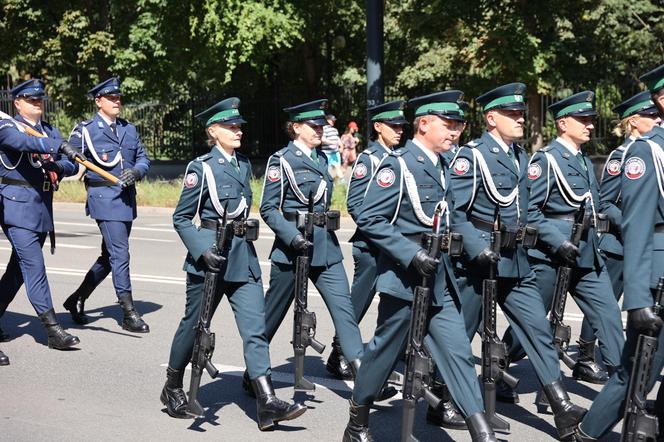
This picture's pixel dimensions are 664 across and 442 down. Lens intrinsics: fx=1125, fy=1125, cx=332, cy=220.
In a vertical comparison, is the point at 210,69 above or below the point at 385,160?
above

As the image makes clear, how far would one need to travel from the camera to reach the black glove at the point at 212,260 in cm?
636

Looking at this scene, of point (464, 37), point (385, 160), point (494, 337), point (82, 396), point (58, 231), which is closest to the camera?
point (385, 160)

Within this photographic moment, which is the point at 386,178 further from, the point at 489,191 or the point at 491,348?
the point at 491,348

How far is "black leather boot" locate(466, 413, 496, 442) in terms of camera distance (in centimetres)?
531

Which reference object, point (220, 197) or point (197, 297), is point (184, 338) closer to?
point (197, 297)

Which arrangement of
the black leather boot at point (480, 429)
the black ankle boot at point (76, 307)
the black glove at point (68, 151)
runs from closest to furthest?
the black leather boot at point (480, 429)
the black glove at point (68, 151)
the black ankle boot at point (76, 307)

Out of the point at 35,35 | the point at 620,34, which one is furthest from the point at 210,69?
the point at 620,34

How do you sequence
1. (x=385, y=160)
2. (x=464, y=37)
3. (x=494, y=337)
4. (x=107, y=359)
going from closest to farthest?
(x=385, y=160) < (x=494, y=337) < (x=107, y=359) < (x=464, y=37)

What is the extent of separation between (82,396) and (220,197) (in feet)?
5.45

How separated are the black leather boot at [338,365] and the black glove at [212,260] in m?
1.56

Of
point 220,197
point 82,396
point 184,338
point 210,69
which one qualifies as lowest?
point 82,396

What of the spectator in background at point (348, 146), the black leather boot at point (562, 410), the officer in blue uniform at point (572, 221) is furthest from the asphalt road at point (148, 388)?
the spectator in background at point (348, 146)

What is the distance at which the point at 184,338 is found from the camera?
6.58m

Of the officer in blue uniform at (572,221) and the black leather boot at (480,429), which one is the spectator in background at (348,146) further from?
the black leather boot at (480,429)
